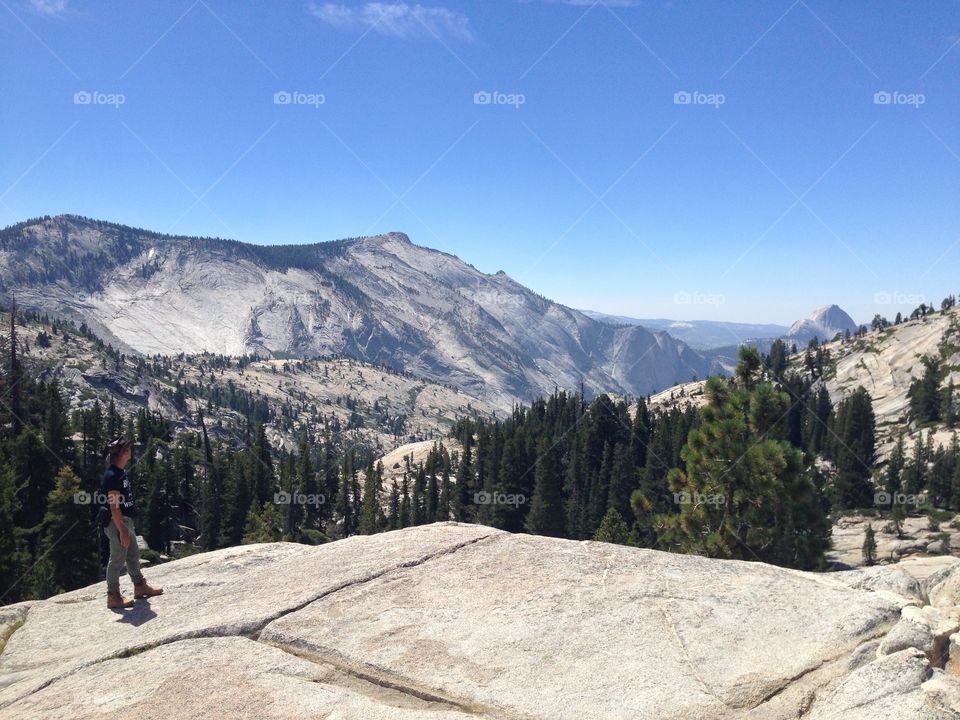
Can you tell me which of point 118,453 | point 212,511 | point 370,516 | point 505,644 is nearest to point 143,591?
point 118,453

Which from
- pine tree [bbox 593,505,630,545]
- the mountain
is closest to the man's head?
pine tree [bbox 593,505,630,545]

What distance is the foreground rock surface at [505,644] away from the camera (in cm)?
703

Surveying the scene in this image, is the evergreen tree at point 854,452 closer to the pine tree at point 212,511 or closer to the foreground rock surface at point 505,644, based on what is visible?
the pine tree at point 212,511

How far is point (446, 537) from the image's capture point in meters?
12.4

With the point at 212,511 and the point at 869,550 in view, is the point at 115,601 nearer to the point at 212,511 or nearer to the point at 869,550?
the point at 869,550

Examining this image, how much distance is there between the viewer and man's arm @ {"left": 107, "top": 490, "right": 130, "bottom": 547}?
11.4 metres

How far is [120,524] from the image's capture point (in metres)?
11.6
